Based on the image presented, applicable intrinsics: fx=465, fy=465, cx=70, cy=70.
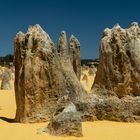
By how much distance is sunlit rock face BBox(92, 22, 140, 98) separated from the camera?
12.9m

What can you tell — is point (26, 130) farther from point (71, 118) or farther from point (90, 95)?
point (90, 95)

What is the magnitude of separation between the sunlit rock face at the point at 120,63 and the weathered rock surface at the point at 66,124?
3176 mm

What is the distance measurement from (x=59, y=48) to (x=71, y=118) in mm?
5272

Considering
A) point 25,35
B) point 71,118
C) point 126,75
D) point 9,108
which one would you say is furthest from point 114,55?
point 9,108

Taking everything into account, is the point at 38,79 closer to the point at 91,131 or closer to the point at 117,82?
A: the point at 117,82

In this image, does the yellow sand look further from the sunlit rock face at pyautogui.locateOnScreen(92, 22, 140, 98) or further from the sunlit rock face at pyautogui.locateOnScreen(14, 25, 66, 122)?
the sunlit rock face at pyautogui.locateOnScreen(92, 22, 140, 98)

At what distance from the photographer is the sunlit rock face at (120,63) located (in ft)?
42.2

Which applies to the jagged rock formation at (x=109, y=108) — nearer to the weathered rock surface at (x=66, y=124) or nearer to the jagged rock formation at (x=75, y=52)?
the weathered rock surface at (x=66, y=124)

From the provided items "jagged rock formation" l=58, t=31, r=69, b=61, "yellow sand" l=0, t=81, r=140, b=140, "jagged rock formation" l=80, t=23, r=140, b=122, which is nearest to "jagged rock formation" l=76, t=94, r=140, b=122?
"jagged rock formation" l=80, t=23, r=140, b=122

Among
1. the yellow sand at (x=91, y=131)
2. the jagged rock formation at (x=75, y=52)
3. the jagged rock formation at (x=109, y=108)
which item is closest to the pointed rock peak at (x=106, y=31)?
the jagged rock formation at (x=109, y=108)

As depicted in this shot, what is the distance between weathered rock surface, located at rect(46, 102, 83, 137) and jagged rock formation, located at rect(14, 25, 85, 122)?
2.08 meters

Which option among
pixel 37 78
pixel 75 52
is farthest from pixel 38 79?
pixel 75 52

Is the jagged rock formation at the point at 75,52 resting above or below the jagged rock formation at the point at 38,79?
above

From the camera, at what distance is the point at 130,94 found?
507 inches
